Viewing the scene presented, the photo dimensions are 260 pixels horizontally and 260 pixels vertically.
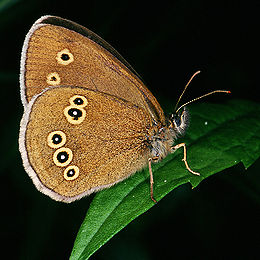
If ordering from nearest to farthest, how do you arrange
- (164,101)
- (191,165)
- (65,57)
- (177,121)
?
1. (191,165)
2. (65,57)
3. (177,121)
4. (164,101)

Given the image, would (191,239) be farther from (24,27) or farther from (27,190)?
(24,27)

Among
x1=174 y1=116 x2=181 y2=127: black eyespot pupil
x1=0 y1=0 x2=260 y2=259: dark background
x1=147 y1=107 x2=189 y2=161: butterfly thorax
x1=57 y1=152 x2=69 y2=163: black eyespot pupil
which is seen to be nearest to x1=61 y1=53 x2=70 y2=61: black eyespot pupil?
x1=57 y1=152 x2=69 y2=163: black eyespot pupil

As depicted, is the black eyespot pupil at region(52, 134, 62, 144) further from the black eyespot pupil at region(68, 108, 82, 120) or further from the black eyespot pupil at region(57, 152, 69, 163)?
the black eyespot pupil at region(68, 108, 82, 120)

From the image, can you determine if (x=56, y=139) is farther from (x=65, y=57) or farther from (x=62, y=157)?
(x=65, y=57)

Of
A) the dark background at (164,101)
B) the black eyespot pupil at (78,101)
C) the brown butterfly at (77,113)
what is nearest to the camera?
the brown butterfly at (77,113)

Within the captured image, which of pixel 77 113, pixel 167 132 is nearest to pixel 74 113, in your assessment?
pixel 77 113

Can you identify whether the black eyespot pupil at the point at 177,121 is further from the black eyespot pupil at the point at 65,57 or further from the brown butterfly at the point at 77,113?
the black eyespot pupil at the point at 65,57

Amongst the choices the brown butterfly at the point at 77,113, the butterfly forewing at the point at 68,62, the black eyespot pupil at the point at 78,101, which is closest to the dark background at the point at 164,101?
the brown butterfly at the point at 77,113
